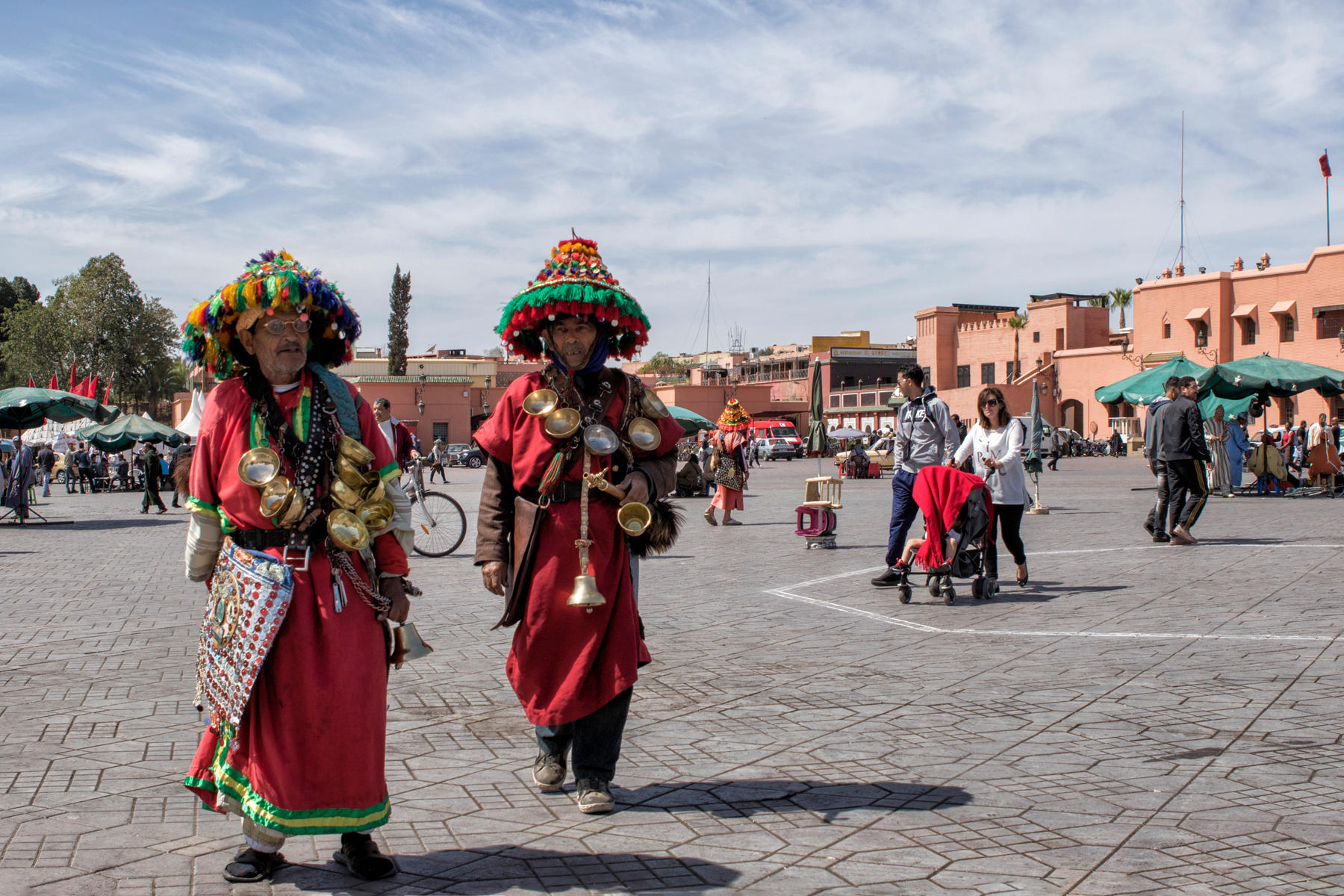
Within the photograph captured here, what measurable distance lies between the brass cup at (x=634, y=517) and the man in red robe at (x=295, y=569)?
0.79 m

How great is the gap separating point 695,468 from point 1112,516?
804 centimetres

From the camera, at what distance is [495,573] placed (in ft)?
14.0

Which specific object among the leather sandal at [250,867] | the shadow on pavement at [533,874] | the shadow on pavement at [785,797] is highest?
the leather sandal at [250,867]

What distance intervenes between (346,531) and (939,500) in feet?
20.0

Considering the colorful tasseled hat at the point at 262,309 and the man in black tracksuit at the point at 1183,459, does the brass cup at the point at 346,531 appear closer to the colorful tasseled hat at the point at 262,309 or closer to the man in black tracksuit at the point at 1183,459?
the colorful tasseled hat at the point at 262,309

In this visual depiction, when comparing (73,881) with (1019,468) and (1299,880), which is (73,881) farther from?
(1019,468)

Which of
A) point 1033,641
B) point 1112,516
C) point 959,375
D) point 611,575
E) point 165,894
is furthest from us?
point 959,375

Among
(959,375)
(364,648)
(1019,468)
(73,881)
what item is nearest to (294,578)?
(364,648)

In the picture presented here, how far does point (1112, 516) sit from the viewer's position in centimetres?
1759

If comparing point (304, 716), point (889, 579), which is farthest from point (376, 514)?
point (889, 579)

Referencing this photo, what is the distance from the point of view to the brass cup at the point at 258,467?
3.40 m

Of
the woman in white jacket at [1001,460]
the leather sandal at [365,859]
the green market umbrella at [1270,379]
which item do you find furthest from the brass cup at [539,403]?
the green market umbrella at [1270,379]

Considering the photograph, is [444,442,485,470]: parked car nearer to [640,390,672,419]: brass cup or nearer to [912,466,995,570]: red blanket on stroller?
[912,466,995,570]: red blanket on stroller

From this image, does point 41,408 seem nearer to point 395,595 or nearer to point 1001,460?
point 1001,460
